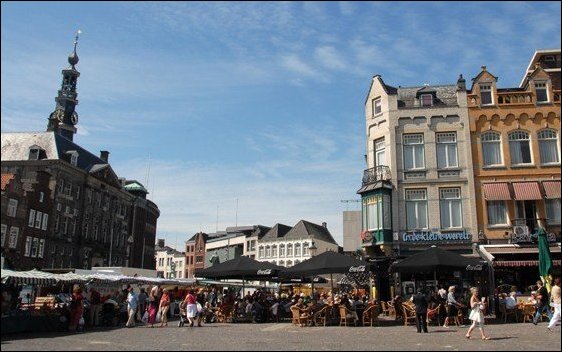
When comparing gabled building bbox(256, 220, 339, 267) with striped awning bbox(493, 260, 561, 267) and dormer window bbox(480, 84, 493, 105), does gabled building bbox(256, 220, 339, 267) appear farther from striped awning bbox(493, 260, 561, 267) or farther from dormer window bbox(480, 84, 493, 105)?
striped awning bbox(493, 260, 561, 267)

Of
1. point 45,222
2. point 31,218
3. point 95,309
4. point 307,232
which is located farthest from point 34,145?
point 307,232

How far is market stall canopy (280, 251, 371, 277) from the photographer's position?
19281 mm

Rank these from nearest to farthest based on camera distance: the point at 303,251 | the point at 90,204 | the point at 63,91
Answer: the point at 90,204 < the point at 63,91 < the point at 303,251

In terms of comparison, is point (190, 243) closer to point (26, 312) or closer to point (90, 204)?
point (90, 204)

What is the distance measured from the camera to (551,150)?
27.1 meters

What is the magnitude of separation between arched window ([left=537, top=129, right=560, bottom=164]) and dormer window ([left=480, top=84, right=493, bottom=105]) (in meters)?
3.15

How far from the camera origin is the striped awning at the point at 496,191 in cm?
2625

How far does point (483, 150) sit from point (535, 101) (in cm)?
376

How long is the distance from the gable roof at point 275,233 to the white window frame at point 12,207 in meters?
46.2

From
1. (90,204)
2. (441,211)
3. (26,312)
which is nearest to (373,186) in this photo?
(441,211)

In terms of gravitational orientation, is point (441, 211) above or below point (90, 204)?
below

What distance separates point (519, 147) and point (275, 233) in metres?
60.7

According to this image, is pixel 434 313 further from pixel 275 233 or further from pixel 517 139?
pixel 275 233

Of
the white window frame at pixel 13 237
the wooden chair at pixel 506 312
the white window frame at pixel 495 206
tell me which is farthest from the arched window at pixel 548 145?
the white window frame at pixel 13 237
